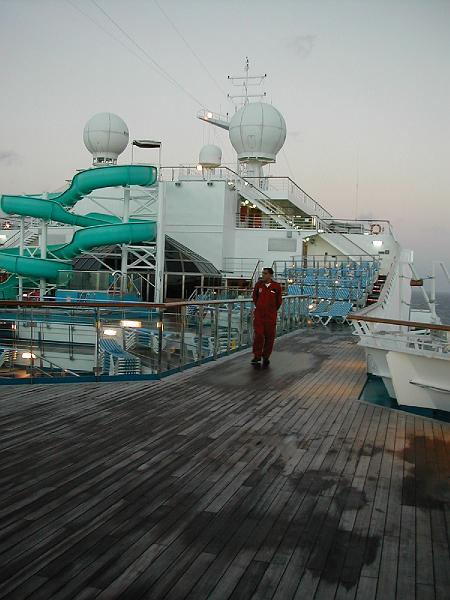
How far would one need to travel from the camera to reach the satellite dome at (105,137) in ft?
99.2

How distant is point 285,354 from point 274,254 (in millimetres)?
18196

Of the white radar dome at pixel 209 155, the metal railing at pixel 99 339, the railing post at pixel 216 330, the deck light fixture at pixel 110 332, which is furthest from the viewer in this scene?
the white radar dome at pixel 209 155

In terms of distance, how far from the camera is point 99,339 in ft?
24.1

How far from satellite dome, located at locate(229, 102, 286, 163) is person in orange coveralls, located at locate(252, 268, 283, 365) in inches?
959

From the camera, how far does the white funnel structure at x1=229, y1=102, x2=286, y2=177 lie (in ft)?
105

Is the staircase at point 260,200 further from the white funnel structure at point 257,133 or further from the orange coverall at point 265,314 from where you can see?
the orange coverall at point 265,314

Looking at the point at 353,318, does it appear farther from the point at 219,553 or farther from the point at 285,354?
the point at 219,553

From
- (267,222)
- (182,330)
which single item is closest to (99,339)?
(182,330)

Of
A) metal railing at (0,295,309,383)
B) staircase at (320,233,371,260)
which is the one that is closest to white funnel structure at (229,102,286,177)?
staircase at (320,233,371,260)

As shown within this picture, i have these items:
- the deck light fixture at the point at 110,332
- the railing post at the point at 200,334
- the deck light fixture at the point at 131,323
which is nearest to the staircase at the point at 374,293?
the railing post at the point at 200,334

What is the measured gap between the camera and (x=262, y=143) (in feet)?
105

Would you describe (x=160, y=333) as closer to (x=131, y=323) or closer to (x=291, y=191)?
(x=131, y=323)

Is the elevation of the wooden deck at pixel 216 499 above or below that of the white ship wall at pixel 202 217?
below

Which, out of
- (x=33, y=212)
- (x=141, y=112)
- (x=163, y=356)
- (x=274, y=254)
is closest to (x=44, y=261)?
(x=33, y=212)
